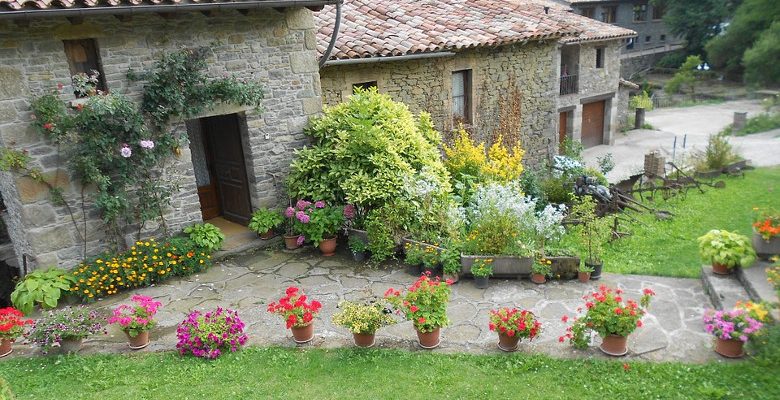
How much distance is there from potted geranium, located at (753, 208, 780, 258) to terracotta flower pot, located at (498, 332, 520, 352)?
3.40 metres

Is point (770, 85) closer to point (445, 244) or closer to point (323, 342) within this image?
point (445, 244)

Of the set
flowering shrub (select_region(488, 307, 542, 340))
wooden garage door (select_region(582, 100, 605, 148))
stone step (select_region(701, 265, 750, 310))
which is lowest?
wooden garage door (select_region(582, 100, 605, 148))

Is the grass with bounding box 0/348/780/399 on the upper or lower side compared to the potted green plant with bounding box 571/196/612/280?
lower

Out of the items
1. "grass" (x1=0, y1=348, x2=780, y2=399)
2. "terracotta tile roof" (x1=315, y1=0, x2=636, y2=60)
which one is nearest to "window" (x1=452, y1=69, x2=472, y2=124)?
"terracotta tile roof" (x1=315, y1=0, x2=636, y2=60)

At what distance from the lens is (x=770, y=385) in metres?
4.79

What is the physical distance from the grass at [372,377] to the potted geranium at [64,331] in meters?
0.18

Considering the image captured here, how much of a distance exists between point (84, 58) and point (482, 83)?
8800mm

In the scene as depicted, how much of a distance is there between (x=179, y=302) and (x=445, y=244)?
3.70m

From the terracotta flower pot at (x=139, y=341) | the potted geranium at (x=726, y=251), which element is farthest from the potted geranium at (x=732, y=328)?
the terracotta flower pot at (x=139, y=341)

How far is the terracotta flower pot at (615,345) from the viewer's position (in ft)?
17.7

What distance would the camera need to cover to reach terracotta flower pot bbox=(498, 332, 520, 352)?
5.58 m

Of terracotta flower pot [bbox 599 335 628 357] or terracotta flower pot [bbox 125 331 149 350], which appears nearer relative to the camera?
terracotta flower pot [bbox 599 335 628 357]

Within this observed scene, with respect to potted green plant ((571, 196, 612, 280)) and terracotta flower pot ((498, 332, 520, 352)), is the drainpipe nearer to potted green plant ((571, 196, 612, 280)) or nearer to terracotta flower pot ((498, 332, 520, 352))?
potted green plant ((571, 196, 612, 280))

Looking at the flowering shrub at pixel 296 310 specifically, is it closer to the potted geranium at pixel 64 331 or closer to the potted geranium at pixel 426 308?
the potted geranium at pixel 426 308
